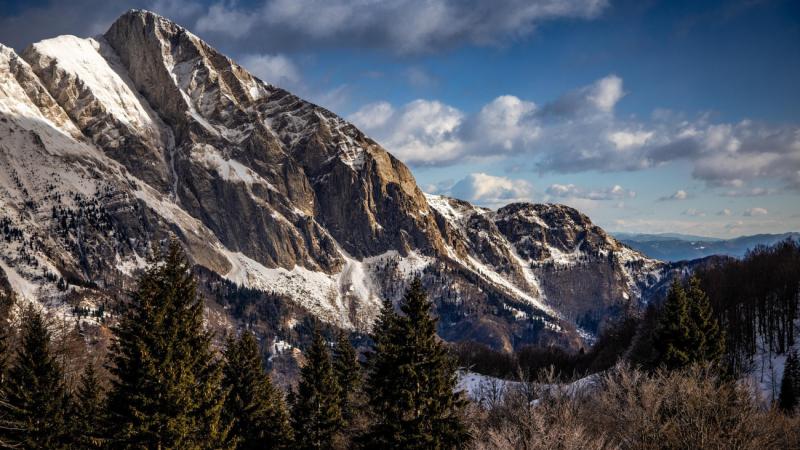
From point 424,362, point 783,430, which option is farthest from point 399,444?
point 783,430

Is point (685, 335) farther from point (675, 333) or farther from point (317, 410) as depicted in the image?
point (317, 410)

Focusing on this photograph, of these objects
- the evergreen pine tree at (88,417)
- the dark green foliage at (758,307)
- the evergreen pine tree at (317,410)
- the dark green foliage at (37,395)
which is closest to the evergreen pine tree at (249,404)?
the evergreen pine tree at (317,410)

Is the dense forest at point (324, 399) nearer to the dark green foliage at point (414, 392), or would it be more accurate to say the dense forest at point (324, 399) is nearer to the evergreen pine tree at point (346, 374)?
the dark green foliage at point (414, 392)

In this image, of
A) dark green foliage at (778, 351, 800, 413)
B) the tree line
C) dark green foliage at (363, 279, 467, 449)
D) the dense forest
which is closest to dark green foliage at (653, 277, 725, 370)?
the dense forest

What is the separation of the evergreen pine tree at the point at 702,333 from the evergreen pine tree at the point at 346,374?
111 feet

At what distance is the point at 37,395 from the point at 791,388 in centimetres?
7169

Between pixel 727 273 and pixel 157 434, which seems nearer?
pixel 157 434

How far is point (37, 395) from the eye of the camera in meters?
33.8

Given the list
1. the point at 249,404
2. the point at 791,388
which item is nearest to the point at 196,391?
the point at 249,404

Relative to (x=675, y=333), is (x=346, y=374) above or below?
below

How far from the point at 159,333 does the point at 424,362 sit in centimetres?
1531

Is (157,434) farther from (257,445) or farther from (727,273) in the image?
(727,273)

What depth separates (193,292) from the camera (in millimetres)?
27812

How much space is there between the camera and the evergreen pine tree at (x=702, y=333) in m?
52.2
